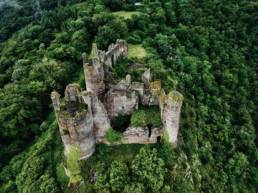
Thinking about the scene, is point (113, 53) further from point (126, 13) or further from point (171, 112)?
point (126, 13)

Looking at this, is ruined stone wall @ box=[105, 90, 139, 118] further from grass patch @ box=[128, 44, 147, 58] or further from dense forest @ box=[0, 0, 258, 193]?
grass patch @ box=[128, 44, 147, 58]

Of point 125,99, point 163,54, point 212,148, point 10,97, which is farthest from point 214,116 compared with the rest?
point 10,97

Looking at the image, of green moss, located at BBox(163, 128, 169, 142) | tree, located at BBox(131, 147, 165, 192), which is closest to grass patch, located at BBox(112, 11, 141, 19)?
green moss, located at BBox(163, 128, 169, 142)

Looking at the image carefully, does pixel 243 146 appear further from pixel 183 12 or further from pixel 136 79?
pixel 183 12

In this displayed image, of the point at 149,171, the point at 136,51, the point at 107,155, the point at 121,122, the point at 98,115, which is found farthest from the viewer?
the point at 136,51

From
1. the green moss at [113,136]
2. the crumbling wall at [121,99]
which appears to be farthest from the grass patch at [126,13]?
the green moss at [113,136]

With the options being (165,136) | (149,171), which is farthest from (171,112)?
(149,171)

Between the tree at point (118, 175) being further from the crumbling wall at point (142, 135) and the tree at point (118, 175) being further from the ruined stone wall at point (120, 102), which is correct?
the ruined stone wall at point (120, 102)
